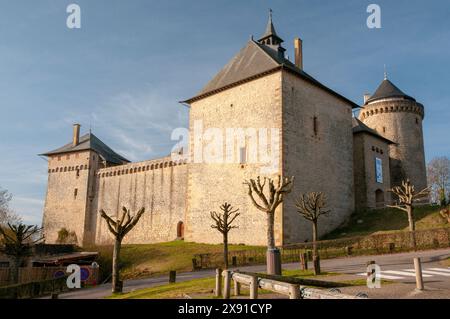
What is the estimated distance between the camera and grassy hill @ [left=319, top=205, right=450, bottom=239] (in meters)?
24.9

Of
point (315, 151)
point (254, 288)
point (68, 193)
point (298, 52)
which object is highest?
point (298, 52)

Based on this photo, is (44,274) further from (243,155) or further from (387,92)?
(387,92)

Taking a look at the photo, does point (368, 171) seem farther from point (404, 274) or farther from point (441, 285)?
point (441, 285)

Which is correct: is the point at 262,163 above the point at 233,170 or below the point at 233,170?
above

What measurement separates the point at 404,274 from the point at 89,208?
35.3 metres

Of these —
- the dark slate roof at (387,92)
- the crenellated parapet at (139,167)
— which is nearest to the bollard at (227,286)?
the crenellated parapet at (139,167)

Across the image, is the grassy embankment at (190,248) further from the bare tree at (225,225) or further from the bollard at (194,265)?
the bare tree at (225,225)

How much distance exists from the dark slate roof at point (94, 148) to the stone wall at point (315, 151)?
79.2ft

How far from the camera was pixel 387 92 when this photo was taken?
43.2 metres

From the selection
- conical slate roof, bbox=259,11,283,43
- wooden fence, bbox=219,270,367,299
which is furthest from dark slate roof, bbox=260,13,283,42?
wooden fence, bbox=219,270,367,299

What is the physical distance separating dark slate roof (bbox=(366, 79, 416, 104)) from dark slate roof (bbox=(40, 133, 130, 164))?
2833 centimetres

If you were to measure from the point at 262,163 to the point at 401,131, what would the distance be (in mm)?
22100

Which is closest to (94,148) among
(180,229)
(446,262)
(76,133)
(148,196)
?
(76,133)
